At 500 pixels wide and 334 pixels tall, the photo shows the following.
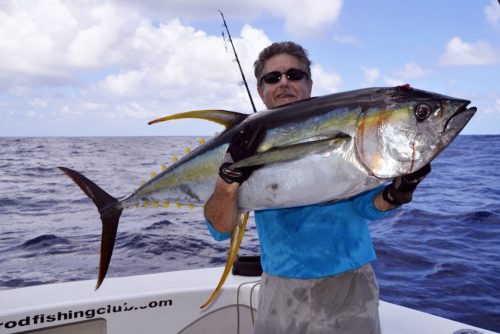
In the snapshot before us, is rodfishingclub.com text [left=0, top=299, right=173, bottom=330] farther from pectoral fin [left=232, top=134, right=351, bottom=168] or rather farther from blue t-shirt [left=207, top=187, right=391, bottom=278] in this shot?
pectoral fin [left=232, top=134, right=351, bottom=168]

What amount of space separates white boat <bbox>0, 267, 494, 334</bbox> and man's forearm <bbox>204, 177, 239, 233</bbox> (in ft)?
4.33

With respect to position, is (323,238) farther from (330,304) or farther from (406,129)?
(406,129)

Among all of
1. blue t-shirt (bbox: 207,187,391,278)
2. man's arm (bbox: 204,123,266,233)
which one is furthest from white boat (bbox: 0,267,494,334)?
man's arm (bbox: 204,123,266,233)

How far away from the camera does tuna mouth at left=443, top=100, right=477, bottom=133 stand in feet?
5.30

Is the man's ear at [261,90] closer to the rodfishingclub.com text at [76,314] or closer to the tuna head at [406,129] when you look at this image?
the tuna head at [406,129]

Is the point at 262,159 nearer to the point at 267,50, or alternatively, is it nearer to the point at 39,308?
the point at 267,50

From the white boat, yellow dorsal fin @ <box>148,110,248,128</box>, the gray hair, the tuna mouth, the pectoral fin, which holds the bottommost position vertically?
the white boat

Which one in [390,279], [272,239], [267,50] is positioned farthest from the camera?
[390,279]

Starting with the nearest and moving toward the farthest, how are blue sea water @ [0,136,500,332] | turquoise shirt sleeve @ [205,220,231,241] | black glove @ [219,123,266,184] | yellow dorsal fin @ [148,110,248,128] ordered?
black glove @ [219,123,266,184], yellow dorsal fin @ [148,110,248,128], turquoise shirt sleeve @ [205,220,231,241], blue sea water @ [0,136,500,332]

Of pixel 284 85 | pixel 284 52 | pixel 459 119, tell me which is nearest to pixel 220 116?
pixel 284 85

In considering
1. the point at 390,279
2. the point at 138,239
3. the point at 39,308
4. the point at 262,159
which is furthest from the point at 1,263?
the point at 262,159

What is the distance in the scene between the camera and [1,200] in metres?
13.0

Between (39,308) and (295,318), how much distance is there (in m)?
1.89

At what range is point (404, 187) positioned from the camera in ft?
6.33
